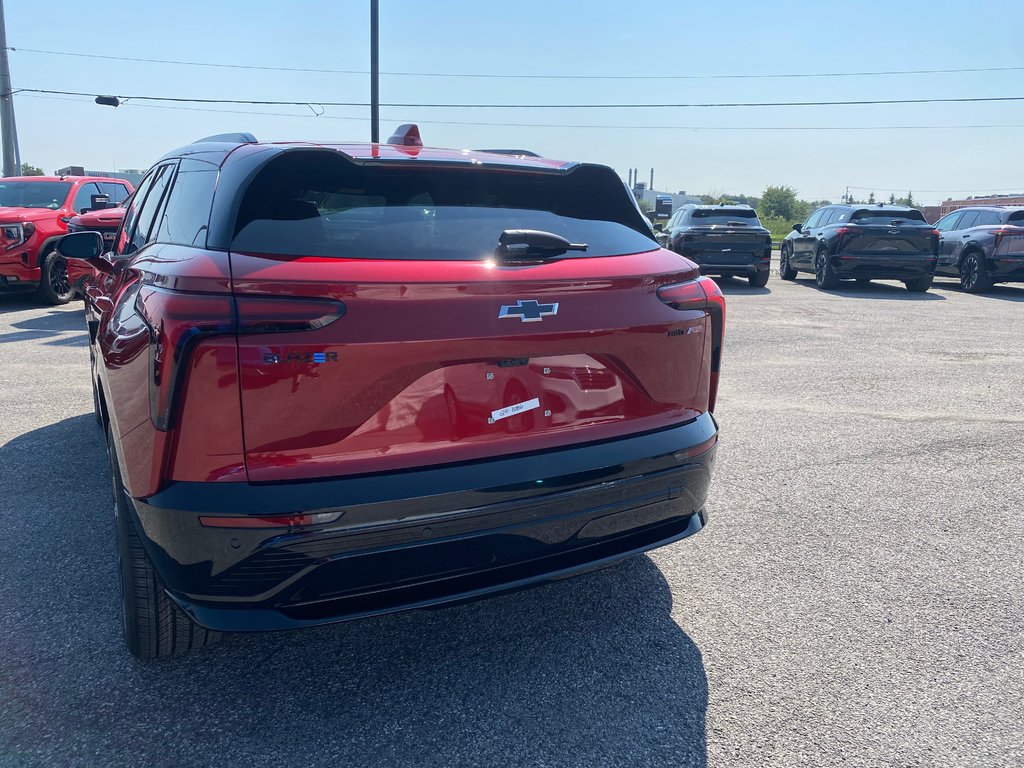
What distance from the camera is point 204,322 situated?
1976 mm

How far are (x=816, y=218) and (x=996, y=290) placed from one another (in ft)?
13.0

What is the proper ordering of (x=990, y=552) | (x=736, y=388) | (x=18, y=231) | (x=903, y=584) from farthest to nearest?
(x=18, y=231) → (x=736, y=388) → (x=990, y=552) → (x=903, y=584)

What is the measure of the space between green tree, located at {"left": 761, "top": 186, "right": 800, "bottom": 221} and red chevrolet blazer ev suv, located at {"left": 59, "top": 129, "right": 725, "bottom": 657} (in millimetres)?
99304

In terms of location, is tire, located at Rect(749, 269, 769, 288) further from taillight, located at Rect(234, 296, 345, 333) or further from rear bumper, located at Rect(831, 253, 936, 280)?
taillight, located at Rect(234, 296, 345, 333)

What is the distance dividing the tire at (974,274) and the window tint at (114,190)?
52.7 ft

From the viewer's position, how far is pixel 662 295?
102 inches

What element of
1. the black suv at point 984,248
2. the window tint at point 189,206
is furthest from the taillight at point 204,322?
the black suv at point 984,248

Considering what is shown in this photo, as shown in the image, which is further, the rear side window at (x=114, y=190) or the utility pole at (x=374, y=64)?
the utility pole at (x=374, y=64)

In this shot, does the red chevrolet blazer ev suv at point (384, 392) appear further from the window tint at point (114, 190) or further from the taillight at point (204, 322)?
the window tint at point (114, 190)

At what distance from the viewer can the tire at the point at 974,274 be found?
15.4m

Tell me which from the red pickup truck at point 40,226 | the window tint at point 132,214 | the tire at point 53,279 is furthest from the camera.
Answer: the tire at point 53,279

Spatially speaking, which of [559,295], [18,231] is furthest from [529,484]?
[18,231]

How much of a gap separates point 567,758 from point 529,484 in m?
0.78

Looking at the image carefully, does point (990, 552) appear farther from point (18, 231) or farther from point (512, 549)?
point (18, 231)
